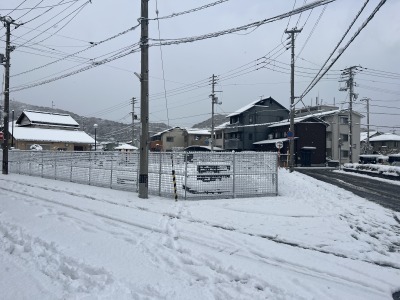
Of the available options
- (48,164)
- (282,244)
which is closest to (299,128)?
(48,164)

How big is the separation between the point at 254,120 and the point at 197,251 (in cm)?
4842

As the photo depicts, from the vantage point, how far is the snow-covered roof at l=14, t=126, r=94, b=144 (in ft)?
157

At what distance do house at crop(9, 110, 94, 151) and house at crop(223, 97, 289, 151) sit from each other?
74.3 feet

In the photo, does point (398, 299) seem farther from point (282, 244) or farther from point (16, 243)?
point (16, 243)

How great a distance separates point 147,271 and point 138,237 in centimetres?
201

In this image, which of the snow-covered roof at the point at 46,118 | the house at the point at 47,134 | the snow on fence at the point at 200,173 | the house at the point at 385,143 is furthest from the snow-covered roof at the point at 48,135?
the house at the point at 385,143

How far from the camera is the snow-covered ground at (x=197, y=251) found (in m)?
4.70

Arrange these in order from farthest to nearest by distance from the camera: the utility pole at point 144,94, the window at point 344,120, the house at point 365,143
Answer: the house at point 365,143
the window at point 344,120
the utility pole at point 144,94

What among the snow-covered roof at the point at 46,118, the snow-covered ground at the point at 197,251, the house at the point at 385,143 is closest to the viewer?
the snow-covered ground at the point at 197,251

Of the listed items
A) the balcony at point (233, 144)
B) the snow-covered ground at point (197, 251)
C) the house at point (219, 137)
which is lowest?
the snow-covered ground at point (197, 251)

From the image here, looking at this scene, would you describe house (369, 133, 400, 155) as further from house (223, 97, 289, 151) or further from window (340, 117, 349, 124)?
house (223, 97, 289, 151)

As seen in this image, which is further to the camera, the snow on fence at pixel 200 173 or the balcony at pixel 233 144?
the balcony at pixel 233 144

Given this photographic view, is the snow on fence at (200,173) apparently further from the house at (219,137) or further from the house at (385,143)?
the house at (385,143)

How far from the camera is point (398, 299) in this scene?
15.3 ft
